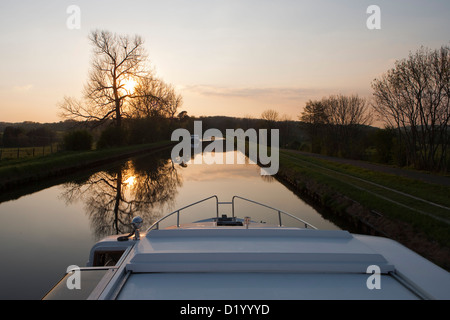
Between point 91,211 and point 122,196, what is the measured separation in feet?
7.85

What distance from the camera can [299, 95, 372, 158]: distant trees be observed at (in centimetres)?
3019

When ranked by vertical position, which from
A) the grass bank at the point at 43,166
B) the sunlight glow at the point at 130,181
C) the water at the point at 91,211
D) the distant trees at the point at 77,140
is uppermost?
the distant trees at the point at 77,140

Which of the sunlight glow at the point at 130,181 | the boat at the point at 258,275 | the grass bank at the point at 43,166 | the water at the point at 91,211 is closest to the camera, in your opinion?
the boat at the point at 258,275

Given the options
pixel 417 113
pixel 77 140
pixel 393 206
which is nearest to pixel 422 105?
pixel 417 113

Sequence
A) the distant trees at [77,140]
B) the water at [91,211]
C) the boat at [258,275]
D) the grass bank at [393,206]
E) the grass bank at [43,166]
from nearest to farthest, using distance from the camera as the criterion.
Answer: the boat at [258,275] < the water at [91,211] < the grass bank at [393,206] < the grass bank at [43,166] < the distant trees at [77,140]

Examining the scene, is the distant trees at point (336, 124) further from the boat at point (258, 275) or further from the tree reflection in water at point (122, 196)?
the boat at point (258, 275)

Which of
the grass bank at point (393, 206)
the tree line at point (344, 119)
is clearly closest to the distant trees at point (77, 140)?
the tree line at point (344, 119)

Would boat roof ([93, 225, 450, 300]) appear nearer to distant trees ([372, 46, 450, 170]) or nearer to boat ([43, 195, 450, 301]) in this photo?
boat ([43, 195, 450, 301])

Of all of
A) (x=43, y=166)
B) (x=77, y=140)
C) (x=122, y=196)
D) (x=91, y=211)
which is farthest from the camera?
(x=77, y=140)

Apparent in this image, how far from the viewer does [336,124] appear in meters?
32.6

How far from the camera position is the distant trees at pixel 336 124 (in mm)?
30188

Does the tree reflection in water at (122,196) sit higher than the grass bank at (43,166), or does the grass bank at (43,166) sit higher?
the grass bank at (43,166)

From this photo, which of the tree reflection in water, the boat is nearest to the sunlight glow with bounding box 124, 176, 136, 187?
the tree reflection in water

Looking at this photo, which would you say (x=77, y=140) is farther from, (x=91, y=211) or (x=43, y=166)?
(x=91, y=211)
